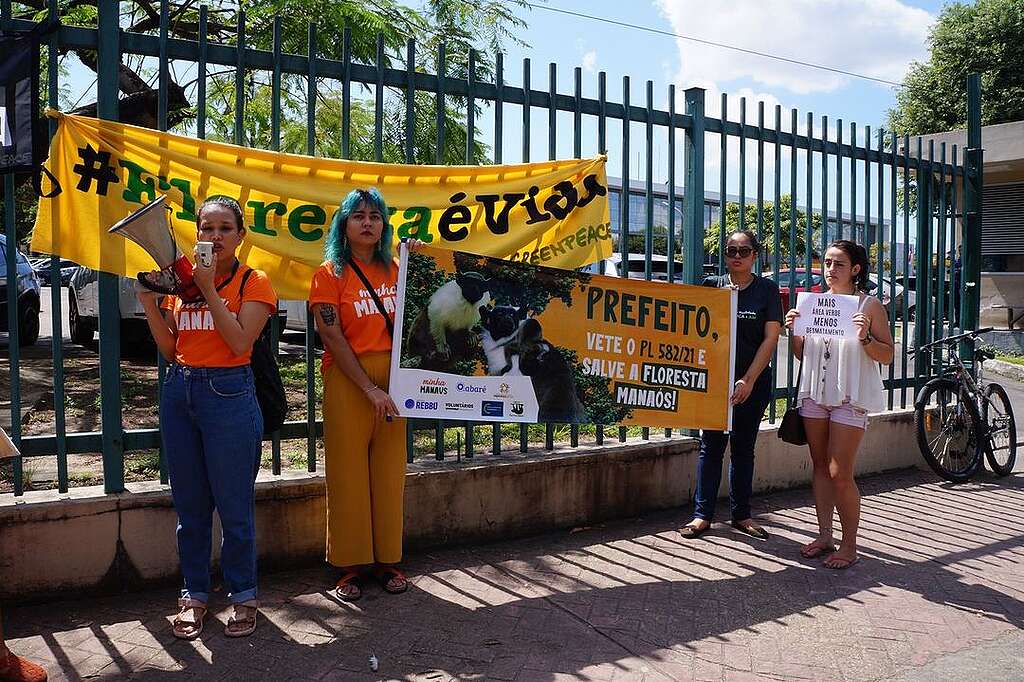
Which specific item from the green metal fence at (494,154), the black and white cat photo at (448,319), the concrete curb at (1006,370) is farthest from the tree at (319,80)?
the concrete curb at (1006,370)

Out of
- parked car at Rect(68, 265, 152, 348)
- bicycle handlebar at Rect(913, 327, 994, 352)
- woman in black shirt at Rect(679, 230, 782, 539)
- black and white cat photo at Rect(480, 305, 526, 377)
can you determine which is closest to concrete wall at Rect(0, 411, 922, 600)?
woman in black shirt at Rect(679, 230, 782, 539)

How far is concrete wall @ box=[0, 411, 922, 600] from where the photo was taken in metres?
4.00

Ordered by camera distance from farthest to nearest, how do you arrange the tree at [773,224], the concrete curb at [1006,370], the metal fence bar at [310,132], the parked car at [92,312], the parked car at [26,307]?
the concrete curb at [1006,370] < the parked car at [26,307] < the parked car at [92,312] < the tree at [773,224] < the metal fence bar at [310,132]

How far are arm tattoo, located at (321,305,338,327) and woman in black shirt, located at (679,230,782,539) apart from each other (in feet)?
8.01

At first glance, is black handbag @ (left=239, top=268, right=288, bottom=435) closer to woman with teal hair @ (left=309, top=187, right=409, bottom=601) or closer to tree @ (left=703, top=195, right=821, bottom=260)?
woman with teal hair @ (left=309, top=187, right=409, bottom=601)

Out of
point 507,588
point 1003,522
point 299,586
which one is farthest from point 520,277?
point 1003,522

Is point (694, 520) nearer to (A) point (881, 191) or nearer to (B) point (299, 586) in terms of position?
(B) point (299, 586)

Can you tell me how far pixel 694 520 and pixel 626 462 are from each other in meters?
0.58

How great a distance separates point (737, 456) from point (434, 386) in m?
2.18

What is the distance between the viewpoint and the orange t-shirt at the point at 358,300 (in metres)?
4.07

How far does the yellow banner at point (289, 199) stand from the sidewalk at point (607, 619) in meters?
1.66

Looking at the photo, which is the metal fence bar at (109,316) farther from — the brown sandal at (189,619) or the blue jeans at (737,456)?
the blue jeans at (737,456)

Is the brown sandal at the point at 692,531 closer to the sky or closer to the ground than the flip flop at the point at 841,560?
closer to the sky

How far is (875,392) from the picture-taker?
4742 millimetres
